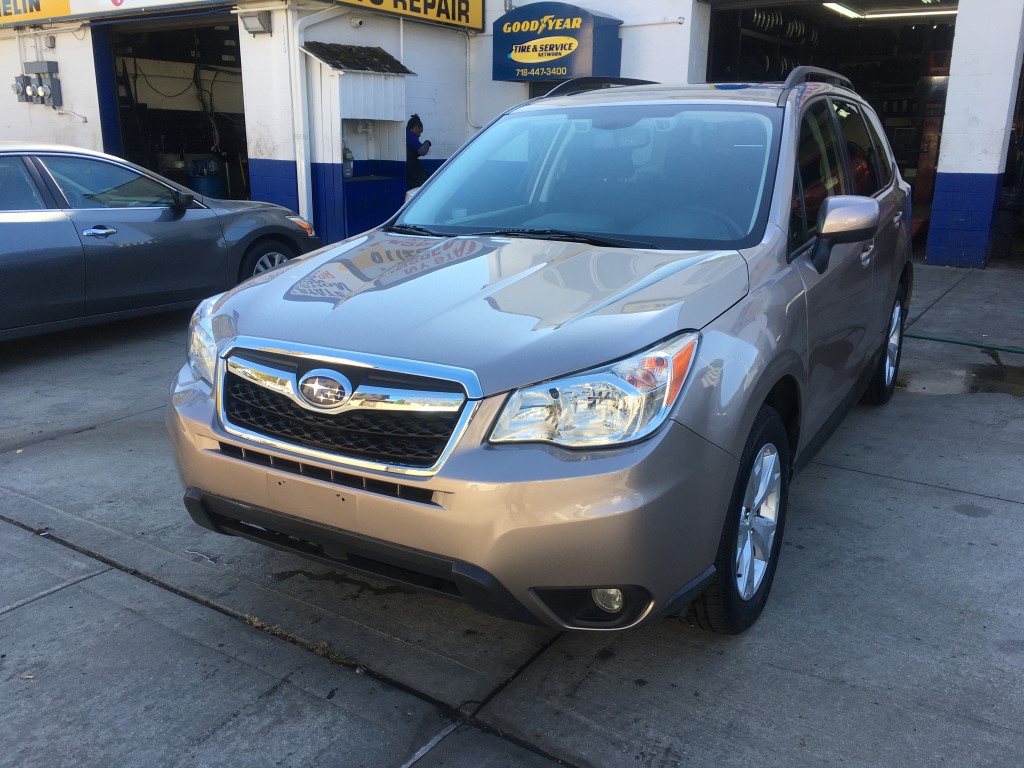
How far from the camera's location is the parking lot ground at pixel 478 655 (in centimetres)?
254

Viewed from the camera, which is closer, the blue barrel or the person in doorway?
the person in doorway

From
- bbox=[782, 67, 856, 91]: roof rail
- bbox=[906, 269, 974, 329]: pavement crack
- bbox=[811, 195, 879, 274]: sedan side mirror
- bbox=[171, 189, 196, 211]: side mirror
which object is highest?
bbox=[782, 67, 856, 91]: roof rail

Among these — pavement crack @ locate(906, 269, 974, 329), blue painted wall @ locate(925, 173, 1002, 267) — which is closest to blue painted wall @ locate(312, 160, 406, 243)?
pavement crack @ locate(906, 269, 974, 329)


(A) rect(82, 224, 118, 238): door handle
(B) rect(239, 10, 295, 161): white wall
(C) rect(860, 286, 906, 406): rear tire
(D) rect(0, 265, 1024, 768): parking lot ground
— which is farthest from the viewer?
(B) rect(239, 10, 295, 161): white wall

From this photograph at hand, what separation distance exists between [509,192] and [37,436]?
120 inches

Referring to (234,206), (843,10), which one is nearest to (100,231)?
(234,206)

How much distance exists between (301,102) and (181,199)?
447cm

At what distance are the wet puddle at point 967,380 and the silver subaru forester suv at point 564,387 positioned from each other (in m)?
2.66

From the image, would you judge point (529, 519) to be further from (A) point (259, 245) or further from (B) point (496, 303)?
(A) point (259, 245)

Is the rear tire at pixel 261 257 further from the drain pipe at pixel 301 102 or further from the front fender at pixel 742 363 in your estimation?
the front fender at pixel 742 363

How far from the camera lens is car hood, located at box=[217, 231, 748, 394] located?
2.44 m

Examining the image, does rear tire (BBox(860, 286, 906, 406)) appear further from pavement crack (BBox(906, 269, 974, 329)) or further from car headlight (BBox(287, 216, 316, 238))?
car headlight (BBox(287, 216, 316, 238))

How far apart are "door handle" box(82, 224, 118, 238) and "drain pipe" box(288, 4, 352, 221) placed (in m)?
4.97

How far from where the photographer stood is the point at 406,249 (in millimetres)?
3420
